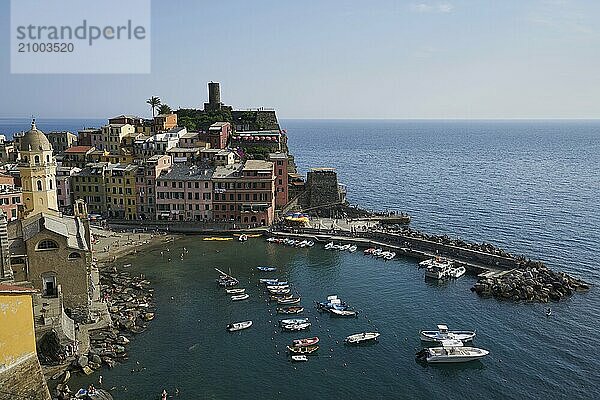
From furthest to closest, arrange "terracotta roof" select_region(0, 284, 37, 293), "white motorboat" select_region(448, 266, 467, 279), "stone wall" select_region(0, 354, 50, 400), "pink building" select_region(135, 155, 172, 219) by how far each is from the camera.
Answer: "pink building" select_region(135, 155, 172, 219)
"white motorboat" select_region(448, 266, 467, 279)
"stone wall" select_region(0, 354, 50, 400)
"terracotta roof" select_region(0, 284, 37, 293)

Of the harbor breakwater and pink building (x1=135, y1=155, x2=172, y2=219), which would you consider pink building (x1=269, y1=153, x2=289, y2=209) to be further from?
pink building (x1=135, y1=155, x2=172, y2=219)

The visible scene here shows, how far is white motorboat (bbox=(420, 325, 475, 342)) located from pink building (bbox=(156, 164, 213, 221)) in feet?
143

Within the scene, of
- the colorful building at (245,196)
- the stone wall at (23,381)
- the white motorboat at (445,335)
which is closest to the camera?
the stone wall at (23,381)

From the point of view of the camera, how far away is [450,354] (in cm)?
4225

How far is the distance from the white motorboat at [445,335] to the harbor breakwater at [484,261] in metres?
10.9

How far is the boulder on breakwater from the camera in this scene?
178ft

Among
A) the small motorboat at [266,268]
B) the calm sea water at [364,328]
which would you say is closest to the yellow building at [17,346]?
the calm sea water at [364,328]

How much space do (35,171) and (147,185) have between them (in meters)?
29.9

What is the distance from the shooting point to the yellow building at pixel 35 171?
53.0 metres

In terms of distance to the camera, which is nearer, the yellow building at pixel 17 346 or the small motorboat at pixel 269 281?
the yellow building at pixel 17 346

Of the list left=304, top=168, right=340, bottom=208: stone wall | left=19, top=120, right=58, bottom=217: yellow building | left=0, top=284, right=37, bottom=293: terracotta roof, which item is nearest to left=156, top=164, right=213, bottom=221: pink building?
left=304, top=168, right=340, bottom=208: stone wall

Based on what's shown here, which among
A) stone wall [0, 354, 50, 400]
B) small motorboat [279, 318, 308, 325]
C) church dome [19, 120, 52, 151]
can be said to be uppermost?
church dome [19, 120, 52, 151]

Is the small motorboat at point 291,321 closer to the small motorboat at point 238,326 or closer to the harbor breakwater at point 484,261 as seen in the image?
the small motorboat at point 238,326

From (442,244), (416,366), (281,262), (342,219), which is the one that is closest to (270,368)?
(416,366)
